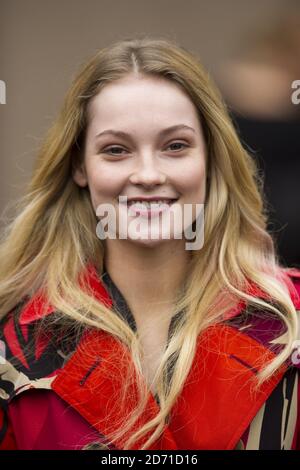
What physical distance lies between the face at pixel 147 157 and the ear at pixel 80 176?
4.3 inches

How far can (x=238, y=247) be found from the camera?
5.93 feet

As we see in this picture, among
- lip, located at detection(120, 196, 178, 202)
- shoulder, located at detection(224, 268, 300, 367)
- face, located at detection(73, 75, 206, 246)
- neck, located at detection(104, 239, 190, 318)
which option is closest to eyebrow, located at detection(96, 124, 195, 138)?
face, located at detection(73, 75, 206, 246)

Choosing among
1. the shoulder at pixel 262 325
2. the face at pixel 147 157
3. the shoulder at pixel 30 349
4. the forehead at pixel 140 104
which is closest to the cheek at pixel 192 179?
the face at pixel 147 157

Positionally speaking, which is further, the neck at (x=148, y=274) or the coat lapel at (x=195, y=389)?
the neck at (x=148, y=274)

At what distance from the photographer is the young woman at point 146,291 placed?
161cm

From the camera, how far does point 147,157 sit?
1645mm

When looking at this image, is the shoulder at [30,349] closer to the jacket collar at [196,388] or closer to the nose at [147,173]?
the jacket collar at [196,388]

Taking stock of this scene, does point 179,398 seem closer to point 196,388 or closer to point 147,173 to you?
point 196,388

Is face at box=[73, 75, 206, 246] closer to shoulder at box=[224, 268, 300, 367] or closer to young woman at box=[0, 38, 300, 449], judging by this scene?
young woman at box=[0, 38, 300, 449]

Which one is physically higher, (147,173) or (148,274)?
(147,173)

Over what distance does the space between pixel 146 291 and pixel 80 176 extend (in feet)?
1.05

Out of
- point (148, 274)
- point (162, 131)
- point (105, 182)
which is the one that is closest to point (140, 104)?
point (162, 131)

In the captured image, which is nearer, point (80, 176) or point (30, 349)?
point (30, 349)

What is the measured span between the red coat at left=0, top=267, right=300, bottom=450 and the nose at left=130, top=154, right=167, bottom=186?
0.34 metres
